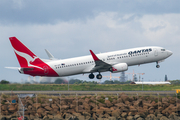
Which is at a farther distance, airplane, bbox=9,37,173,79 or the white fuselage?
the white fuselage

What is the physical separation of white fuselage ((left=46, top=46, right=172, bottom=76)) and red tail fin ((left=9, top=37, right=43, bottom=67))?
9.16 ft

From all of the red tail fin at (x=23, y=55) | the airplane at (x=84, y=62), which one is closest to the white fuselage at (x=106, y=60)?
the airplane at (x=84, y=62)

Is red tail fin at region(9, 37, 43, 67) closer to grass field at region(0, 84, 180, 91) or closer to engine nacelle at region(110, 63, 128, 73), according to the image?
grass field at region(0, 84, 180, 91)

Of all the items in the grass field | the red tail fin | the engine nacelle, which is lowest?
the grass field

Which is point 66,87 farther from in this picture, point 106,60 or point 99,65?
point 106,60

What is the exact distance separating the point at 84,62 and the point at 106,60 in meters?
4.19

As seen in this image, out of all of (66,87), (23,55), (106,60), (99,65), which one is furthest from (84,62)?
(23,55)

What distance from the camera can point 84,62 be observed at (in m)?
60.9

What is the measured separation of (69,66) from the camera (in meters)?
60.0

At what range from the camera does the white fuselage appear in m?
60.0

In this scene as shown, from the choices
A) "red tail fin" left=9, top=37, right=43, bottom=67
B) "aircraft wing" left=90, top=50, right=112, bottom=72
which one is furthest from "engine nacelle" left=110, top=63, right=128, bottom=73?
"red tail fin" left=9, top=37, right=43, bottom=67

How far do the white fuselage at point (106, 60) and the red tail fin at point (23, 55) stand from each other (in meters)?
2.79

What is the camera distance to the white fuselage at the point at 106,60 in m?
60.0

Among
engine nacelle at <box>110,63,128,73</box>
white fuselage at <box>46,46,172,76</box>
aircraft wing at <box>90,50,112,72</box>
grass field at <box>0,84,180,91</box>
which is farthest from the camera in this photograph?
engine nacelle at <box>110,63,128,73</box>
